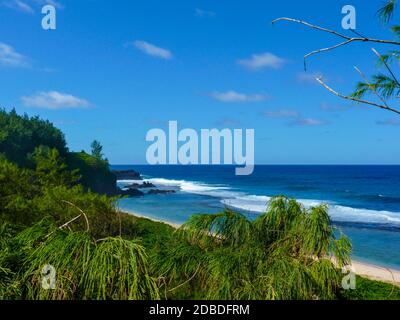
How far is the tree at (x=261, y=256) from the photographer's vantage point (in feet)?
19.1

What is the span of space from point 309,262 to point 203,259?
8.64 ft

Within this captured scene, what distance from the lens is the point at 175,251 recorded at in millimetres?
7074

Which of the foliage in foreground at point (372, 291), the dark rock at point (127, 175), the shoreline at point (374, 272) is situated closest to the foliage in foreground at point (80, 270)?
the foliage in foreground at point (372, 291)

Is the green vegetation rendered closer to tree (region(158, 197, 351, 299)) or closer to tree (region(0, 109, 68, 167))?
tree (region(158, 197, 351, 299))

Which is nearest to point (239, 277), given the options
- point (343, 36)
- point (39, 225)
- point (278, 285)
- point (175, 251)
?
point (278, 285)

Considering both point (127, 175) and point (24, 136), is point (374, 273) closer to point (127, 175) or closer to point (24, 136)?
point (24, 136)

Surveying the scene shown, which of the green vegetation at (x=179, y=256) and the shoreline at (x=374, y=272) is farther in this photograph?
the shoreline at (x=374, y=272)

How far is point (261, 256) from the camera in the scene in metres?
6.82

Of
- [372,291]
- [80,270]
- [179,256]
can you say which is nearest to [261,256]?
[179,256]

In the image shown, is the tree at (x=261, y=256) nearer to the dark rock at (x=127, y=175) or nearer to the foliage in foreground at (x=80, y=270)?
the foliage in foreground at (x=80, y=270)

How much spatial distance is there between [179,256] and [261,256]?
51.6 inches

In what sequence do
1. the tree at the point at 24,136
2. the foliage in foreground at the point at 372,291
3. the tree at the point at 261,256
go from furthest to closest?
the tree at the point at 24,136, the foliage in foreground at the point at 372,291, the tree at the point at 261,256

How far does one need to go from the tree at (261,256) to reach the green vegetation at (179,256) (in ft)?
0.06

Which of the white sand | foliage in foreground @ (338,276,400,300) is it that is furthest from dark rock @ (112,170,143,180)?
foliage in foreground @ (338,276,400,300)
